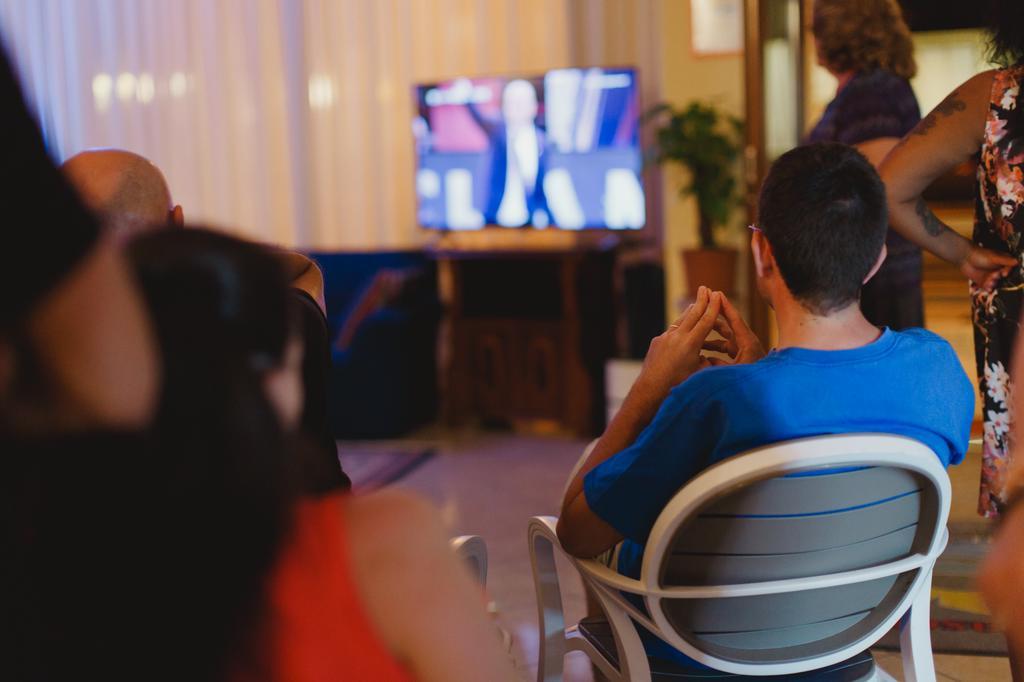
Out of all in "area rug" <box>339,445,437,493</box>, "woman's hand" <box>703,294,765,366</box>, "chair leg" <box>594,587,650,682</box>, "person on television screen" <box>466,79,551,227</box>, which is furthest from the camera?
"person on television screen" <box>466,79,551,227</box>

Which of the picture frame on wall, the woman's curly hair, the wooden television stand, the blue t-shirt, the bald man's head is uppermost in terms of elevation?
the picture frame on wall

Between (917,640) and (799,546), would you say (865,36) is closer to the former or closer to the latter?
(917,640)

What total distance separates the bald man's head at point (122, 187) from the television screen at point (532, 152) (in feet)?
11.6

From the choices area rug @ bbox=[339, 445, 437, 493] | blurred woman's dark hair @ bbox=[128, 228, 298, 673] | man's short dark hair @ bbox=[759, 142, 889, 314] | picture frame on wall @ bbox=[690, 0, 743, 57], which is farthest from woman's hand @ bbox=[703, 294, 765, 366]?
picture frame on wall @ bbox=[690, 0, 743, 57]

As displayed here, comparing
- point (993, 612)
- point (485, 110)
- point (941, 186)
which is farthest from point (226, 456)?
point (485, 110)

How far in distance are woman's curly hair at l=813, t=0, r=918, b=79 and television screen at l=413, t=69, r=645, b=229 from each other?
2.27 m

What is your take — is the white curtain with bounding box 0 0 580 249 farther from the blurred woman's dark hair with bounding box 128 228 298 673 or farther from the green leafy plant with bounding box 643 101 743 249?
the blurred woman's dark hair with bounding box 128 228 298 673

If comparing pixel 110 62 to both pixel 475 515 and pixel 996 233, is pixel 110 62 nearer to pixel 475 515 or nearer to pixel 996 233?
pixel 475 515

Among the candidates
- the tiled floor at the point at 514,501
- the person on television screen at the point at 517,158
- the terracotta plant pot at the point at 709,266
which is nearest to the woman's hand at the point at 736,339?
the tiled floor at the point at 514,501

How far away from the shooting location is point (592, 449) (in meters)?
1.71

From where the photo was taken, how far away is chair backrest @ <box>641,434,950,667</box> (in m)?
1.33

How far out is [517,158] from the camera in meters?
5.40

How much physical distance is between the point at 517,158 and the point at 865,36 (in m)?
2.65

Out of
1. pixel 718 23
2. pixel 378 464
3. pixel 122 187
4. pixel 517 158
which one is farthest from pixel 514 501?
pixel 122 187
